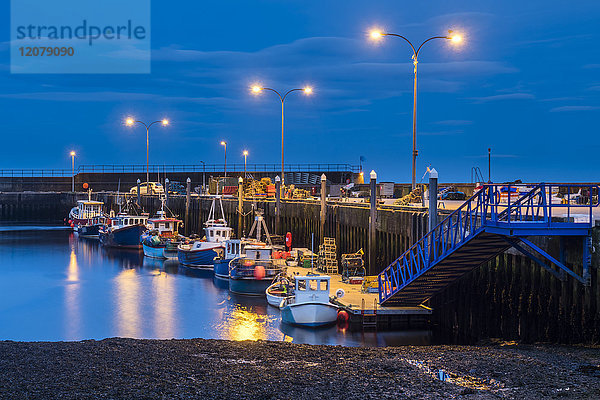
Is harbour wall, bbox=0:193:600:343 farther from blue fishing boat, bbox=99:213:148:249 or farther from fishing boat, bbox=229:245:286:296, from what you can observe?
blue fishing boat, bbox=99:213:148:249

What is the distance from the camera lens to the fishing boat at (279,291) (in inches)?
1314

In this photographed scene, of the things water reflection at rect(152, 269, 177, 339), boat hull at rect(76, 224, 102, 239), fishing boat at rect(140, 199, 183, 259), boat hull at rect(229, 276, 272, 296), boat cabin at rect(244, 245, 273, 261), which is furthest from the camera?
boat hull at rect(76, 224, 102, 239)

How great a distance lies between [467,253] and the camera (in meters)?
23.7

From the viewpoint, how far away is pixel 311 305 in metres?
28.4

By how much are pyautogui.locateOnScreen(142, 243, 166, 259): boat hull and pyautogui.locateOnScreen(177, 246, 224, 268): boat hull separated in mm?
6505

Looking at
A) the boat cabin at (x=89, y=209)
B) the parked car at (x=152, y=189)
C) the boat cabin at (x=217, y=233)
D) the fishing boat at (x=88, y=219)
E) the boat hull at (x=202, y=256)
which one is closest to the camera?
the boat hull at (x=202, y=256)

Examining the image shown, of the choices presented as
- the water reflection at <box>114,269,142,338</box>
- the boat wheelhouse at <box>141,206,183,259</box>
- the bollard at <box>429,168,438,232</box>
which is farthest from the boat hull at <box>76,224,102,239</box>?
the bollard at <box>429,168,438,232</box>

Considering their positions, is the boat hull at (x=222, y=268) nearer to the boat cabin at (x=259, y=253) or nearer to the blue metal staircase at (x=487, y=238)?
the boat cabin at (x=259, y=253)

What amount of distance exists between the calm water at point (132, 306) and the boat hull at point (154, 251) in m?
0.83

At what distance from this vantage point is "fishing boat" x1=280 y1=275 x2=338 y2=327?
1114 inches

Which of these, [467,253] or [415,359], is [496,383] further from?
[467,253]

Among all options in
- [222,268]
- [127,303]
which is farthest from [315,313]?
[222,268]

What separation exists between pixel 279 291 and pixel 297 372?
1486cm

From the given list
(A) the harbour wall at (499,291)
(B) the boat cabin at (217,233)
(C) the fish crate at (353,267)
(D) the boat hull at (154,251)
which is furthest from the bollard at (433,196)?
(D) the boat hull at (154,251)
